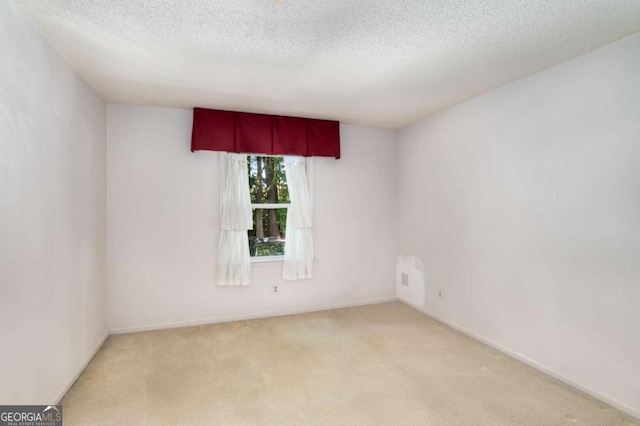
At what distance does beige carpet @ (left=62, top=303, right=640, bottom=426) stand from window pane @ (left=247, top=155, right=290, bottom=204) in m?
1.61

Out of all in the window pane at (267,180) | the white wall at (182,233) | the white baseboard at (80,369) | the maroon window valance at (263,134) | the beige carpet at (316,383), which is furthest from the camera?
the window pane at (267,180)

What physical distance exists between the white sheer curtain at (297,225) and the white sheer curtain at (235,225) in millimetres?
518

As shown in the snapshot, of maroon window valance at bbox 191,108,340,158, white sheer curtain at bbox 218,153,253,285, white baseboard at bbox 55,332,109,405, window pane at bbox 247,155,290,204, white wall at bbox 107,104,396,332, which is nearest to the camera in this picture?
white baseboard at bbox 55,332,109,405

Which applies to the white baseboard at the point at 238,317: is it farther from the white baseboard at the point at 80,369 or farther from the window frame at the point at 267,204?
the window frame at the point at 267,204

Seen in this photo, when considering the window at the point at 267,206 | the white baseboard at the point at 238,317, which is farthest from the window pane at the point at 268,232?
the white baseboard at the point at 238,317

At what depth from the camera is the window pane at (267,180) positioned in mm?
3834

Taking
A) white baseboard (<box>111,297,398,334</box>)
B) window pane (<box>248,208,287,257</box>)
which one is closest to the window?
window pane (<box>248,208,287,257</box>)

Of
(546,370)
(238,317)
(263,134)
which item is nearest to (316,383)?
(238,317)

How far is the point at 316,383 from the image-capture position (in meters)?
2.34

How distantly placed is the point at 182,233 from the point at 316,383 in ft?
7.29

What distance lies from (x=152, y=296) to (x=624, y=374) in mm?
4172

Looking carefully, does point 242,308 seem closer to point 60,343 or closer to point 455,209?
point 60,343

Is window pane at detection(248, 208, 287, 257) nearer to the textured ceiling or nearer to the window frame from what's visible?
the window frame

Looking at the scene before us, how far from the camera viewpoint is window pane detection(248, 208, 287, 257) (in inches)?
153
